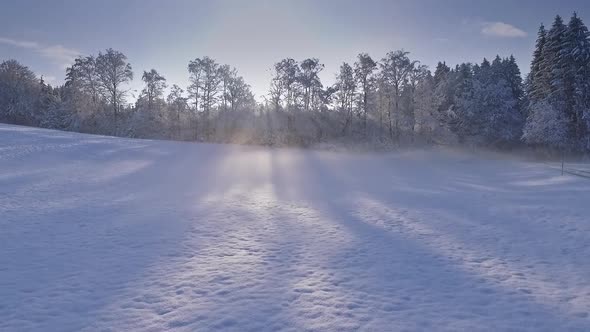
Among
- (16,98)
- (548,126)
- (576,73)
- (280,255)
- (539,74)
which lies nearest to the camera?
(280,255)

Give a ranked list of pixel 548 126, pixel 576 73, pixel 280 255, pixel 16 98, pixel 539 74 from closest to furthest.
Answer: pixel 280 255 < pixel 548 126 < pixel 576 73 < pixel 539 74 < pixel 16 98

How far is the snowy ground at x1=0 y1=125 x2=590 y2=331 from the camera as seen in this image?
6625 mm

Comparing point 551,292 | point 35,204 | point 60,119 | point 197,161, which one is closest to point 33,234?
point 35,204

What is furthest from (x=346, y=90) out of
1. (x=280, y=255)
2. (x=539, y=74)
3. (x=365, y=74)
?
(x=280, y=255)

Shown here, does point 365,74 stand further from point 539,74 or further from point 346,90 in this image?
point 539,74

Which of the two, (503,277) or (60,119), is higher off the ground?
(60,119)

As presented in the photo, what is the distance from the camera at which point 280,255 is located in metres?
10.2

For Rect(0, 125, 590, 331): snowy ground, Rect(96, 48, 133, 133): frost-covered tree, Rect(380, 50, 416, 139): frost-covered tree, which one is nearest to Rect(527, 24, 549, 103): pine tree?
Rect(380, 50, 416, 139): frost-covered tree

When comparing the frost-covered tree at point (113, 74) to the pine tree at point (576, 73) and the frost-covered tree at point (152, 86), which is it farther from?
the pine tree at point (576, 73)

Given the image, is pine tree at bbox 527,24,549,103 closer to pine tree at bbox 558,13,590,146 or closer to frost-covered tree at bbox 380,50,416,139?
pine tree at bbox 558,13,590,146

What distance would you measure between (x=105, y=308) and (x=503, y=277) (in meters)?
8.41

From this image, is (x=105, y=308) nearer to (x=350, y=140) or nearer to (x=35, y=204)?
(x=35, y=204)

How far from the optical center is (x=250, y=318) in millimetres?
6551

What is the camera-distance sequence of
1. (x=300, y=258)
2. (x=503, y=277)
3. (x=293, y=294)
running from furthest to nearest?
(x=300, y=258), (x=503, y=277), (x=293, y=294)
